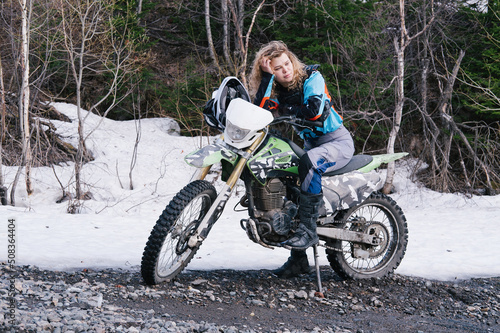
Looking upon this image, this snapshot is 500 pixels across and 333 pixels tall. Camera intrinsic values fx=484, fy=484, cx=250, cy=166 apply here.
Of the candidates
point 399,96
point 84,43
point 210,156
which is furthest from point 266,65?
point 84,43

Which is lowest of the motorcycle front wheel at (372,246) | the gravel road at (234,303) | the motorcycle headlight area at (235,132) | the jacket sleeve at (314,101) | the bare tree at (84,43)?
the gravel road at (234,303)

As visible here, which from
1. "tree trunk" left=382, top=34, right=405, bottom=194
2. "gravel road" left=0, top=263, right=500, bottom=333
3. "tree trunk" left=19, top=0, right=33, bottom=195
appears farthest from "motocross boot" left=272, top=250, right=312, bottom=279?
"tree trunk" left=382, top=34, right=405, bottom=194

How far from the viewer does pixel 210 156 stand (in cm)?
346

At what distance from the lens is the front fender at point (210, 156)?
11.1 feet

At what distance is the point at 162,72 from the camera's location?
48.6 ft

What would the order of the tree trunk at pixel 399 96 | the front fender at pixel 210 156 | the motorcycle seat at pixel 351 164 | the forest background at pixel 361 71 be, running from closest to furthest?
1. the front fender at pixel 210 156
2. the motorcycle seat at pixel 351 164
3. the tree trunk at pixel 399 96
4. the forest background at pixel 361 71

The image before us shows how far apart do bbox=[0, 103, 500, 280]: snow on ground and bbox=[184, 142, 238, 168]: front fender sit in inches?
56.0

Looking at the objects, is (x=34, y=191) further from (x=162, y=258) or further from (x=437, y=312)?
(x=437, y=312)

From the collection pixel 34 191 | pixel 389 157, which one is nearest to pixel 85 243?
pixel 389 157

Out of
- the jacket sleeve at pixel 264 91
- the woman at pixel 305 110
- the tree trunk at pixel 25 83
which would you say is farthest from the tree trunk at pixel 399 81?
the tree trunk at pixel 25 83

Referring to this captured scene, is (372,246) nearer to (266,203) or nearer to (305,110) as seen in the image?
(266,203)

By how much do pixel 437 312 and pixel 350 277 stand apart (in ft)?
2.57

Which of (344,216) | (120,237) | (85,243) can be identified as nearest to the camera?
(344,216)

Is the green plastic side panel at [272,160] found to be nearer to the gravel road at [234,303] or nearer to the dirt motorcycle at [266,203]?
the dirt motorcycle at [266,203]
